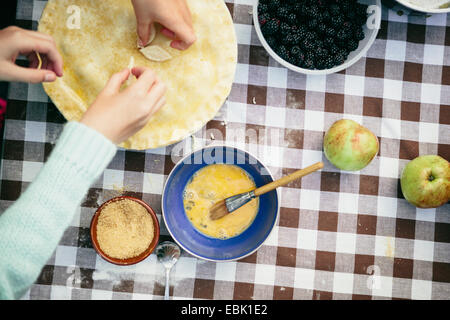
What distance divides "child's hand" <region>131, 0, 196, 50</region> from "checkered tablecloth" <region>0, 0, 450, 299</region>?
0.21 m

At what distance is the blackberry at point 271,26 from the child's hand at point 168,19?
20 cm

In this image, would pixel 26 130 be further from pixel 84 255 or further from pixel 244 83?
pixel 244 83

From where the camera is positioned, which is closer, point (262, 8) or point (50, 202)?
point (50, 202)

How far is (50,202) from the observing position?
29.7 inches

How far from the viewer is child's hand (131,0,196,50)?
3.03 ft

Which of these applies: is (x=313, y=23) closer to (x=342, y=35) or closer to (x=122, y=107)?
(x=342, y=35)

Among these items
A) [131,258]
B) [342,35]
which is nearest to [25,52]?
[131,258]

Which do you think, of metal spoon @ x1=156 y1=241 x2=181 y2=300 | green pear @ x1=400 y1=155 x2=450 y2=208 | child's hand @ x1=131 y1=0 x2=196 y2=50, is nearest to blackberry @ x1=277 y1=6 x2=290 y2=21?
child's hand @ x1=131 y1=0 x2=196 y2=50

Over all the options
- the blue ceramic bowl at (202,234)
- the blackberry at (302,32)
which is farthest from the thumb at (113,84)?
the blackberry at (302,32)

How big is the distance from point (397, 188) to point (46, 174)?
1.00m

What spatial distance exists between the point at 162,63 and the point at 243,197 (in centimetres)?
44
